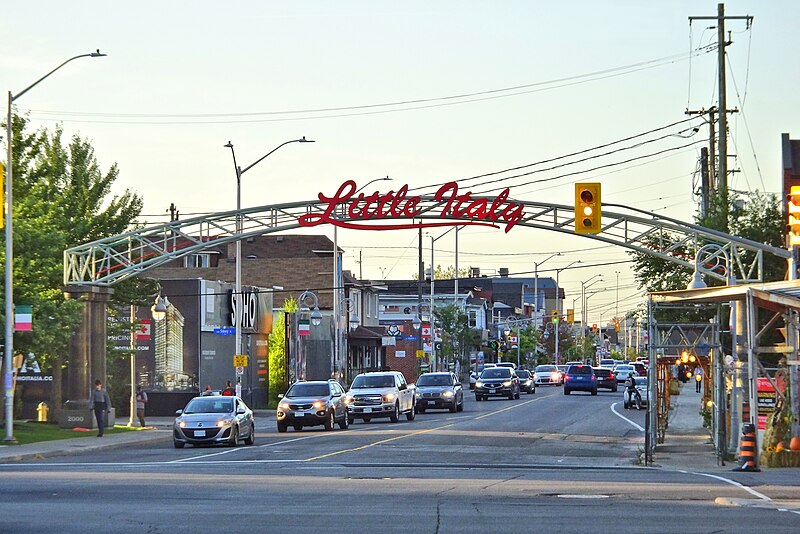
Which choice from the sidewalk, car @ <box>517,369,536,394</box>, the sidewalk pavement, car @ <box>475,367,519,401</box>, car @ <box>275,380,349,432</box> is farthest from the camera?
car @ <box>517,369,536,394</box>

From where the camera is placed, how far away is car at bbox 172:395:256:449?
33719 millimetres

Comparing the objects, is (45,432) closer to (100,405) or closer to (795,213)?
(100,405)

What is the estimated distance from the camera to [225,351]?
64125mm

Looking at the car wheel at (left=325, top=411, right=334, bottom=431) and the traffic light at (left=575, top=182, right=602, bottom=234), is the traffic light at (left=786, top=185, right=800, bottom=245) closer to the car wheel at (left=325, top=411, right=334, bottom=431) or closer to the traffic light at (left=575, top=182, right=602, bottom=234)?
the traffic light at (left=575, top=182, right=602, bottom=234)

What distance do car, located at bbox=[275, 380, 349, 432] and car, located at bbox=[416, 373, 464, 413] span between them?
1390cm

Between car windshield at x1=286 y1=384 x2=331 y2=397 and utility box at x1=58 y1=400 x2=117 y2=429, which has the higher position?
car windshield at x1=286 y1=384 x2=331 y2=397

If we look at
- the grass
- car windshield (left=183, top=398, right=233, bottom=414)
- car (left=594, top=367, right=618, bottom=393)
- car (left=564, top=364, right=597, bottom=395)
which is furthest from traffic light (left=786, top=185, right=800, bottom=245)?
car (left=594, top=367, right=618, bottom=393)

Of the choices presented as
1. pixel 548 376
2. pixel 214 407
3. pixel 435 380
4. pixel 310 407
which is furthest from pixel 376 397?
pixel 548 376

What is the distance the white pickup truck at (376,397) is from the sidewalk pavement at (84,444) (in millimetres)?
6636

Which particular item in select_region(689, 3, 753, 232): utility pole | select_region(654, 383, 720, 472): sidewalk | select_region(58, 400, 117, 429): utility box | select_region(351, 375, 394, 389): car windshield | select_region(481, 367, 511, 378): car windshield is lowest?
select_region(654, 383, 720, 472): sidewalk

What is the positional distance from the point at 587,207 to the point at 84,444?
48.5ft

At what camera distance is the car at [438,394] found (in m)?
56.7

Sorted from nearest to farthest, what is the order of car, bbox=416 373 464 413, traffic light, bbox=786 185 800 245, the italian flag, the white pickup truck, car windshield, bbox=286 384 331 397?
traffic light, bbox=786 185 800 245, the italian flag, car windshield, bbox=286 384 331 397, the white pickup truck, car, bbox=416 373 464 413

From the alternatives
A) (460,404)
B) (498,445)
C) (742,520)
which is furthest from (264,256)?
(742,520)
